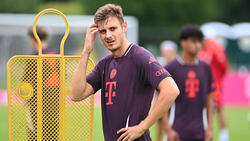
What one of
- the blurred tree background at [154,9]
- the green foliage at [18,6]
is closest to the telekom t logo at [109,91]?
the green foliage at [18,6]

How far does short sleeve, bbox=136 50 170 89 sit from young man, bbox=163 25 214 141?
2247 mm

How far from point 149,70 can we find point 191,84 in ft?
7.76

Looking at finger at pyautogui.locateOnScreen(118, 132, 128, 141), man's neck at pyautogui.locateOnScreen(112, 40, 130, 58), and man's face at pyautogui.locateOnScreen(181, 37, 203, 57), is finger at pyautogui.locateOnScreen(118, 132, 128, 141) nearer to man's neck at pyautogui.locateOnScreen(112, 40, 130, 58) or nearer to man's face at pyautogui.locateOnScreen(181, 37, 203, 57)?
man's neck at pyautogui.locateOnScreen(112, 40, 130, 58)

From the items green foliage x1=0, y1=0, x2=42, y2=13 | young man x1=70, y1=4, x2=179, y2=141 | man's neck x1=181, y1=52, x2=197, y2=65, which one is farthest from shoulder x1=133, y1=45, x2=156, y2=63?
green foliage x1=0, y1=0, x2=42, y2=13

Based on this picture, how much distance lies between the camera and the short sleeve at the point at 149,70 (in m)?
4.00

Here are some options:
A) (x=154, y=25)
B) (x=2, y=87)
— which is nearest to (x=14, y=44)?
(x=2, y=87)

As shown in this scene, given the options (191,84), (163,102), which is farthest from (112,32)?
(191,84)

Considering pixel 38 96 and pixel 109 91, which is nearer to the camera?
pixel 109 91

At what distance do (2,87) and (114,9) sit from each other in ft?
54.5

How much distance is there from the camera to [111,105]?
4.23 meters

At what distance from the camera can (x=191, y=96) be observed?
630 cm

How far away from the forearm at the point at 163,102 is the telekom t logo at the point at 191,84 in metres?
2.38

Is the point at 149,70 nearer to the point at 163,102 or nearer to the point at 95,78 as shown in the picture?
the point at 163,102

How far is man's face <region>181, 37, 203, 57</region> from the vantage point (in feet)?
20.9
